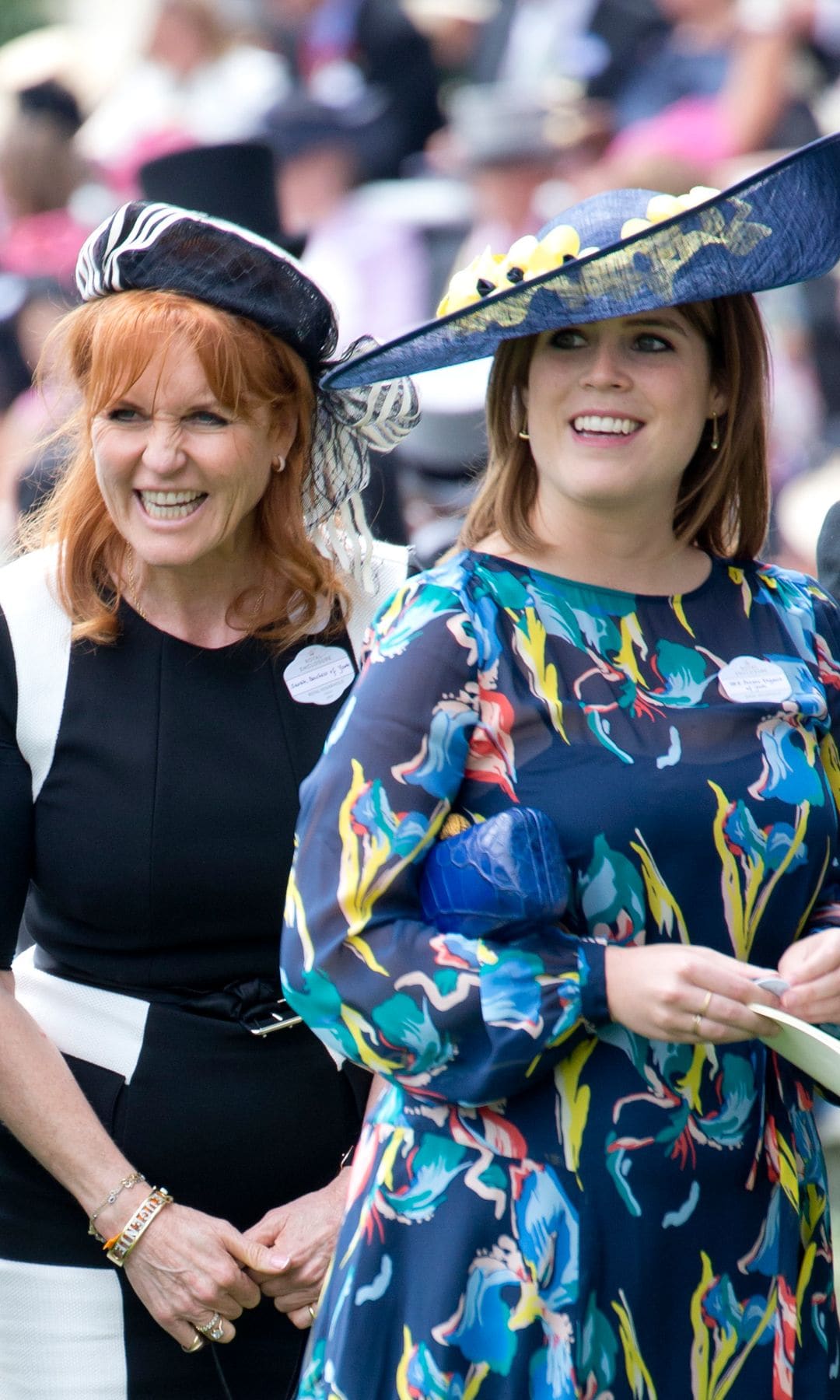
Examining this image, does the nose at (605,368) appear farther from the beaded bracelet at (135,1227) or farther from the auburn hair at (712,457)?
the beaded bracelet at (135,1227)

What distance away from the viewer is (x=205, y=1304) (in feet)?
6.95

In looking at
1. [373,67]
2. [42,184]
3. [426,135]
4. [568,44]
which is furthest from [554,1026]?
[42,184]

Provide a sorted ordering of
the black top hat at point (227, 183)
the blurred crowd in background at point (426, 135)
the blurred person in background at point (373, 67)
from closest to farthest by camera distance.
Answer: the black top hat at point (227, 183), the blurred crowd in background at point (426, 135), the blurred person in background at point (373, 67)

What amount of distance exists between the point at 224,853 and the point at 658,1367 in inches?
32.0

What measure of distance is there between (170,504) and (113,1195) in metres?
0.84

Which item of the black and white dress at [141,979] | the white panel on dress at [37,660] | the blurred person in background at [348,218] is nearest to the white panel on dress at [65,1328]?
the black and white dress at [141,979]

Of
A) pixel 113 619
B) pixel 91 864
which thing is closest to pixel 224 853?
pixel 91 864

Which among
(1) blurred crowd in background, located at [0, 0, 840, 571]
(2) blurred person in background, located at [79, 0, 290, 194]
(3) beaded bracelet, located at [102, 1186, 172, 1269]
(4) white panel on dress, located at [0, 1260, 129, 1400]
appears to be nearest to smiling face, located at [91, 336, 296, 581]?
(3) beaded bracelet, located at [102, 1186, 172, 1269]

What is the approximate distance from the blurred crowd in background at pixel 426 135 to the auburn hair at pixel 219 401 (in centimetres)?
206

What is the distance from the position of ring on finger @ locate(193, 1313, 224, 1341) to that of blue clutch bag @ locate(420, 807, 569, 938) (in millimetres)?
754

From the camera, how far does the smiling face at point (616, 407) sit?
175 cm

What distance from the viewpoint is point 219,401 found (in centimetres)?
219

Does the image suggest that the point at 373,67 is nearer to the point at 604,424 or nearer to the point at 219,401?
the point at 219,401

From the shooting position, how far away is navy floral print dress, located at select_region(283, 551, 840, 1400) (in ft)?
5.35
